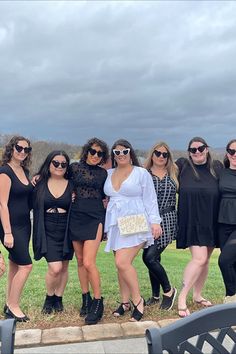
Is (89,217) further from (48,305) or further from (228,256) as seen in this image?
(228,256)

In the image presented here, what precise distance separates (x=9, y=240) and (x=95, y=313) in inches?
46.7

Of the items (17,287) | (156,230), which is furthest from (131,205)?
(17,287)

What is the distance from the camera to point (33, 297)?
5812 millimetres

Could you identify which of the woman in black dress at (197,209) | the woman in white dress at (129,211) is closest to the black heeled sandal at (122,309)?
the woman in white dress at (129,211)

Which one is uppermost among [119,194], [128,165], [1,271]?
[128,165]

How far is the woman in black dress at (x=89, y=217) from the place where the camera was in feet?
15.5

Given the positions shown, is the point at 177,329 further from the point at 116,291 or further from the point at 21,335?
the point at 116,291

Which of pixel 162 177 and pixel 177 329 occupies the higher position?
pixel 162 177

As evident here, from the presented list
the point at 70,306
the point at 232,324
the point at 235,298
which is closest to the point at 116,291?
the point at 70,306

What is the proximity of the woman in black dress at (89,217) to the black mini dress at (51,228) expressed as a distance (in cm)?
9

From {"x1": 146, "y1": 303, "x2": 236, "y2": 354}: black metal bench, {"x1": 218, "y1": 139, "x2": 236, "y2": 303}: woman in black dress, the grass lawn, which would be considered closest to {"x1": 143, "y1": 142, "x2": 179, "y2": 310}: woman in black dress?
the grass lawn

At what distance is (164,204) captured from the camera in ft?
16.5

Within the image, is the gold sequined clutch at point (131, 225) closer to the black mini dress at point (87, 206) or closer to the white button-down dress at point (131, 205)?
the white button-down dress at point (131, 205)

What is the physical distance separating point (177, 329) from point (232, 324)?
0.98 feet
